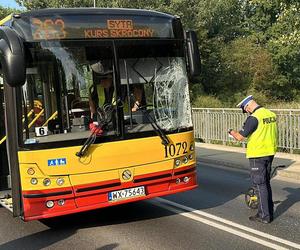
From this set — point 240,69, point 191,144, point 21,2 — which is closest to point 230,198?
point 191,144

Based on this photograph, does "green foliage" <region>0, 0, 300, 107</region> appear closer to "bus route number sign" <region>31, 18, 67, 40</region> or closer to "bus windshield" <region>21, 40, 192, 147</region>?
"bus windshield" <region>21, 40, 192, 147</region>

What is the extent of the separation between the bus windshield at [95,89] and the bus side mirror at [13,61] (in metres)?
0.43

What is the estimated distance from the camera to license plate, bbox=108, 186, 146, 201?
6.76 metres

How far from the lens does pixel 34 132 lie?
647cm

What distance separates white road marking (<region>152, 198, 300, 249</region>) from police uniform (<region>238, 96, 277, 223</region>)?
19.1 inches

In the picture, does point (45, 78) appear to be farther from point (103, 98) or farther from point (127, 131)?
point (127, 131)

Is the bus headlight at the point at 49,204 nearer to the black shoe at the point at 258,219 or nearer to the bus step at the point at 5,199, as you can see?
the bus step at the point at 5,199

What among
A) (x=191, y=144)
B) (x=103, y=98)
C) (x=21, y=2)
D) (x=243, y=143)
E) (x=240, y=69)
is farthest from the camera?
(x=21, y=2)

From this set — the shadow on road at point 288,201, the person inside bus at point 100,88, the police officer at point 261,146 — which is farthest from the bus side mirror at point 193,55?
the shadow on road at point 288,201

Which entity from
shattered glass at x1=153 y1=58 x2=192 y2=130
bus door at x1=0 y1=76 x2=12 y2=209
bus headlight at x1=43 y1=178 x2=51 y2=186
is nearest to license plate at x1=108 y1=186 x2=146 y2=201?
bus headlight at x1=43 y1=178 x2=51 y2=186

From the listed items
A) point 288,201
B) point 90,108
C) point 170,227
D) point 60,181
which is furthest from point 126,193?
point 288,201

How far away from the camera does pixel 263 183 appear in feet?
23.1

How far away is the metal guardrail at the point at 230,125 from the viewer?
545 inches

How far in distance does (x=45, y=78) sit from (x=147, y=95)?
144 centimetres
